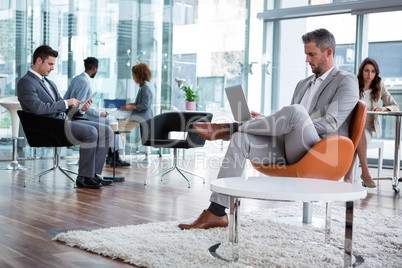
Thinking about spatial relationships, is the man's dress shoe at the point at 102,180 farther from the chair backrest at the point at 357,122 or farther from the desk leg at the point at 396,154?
the desk leg at the point at 396,154

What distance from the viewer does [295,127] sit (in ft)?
9.11

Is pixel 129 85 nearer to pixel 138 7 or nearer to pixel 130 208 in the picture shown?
pixel 138 7

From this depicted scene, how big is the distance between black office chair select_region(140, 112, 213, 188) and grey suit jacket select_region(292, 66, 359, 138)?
6.45 feet

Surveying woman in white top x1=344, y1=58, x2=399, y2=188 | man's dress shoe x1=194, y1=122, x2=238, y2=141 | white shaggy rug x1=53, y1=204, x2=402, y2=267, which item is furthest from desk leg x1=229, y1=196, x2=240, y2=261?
woman in white top x1=344, y1=58, x2=399, y2=188

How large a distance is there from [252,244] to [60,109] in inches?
104

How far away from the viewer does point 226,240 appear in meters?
2.56

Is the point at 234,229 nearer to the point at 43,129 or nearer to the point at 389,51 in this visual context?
the point at 43,129

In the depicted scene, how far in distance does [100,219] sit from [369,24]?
6.04 m

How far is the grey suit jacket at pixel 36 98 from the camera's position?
437 cm

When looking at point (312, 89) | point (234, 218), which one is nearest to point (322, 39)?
point (312, 89)

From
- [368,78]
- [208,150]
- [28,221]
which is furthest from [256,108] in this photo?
[28,221]

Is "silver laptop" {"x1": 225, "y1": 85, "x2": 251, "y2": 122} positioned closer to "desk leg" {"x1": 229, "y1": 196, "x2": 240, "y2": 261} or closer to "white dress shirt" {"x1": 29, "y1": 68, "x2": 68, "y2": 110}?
"desk leg" {"x1": 229, "y1": 196, "x2": 240, "y2": 261}

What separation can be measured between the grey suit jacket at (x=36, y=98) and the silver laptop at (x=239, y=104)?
1934mm

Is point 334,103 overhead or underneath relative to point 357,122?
overhead
